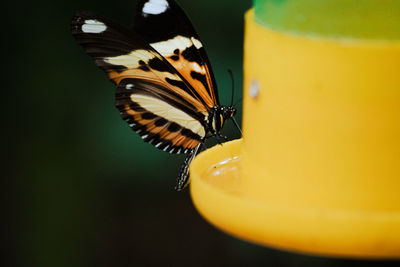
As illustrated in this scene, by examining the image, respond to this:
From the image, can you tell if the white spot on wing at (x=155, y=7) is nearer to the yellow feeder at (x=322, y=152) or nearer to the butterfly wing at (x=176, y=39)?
the butterfly wing at (x=176, y=39)

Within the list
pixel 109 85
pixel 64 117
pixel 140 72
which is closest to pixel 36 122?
pixel 64 117

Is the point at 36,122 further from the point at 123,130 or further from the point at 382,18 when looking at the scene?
the point at 382,18

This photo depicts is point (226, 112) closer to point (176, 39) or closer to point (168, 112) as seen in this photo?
point (168, 112)

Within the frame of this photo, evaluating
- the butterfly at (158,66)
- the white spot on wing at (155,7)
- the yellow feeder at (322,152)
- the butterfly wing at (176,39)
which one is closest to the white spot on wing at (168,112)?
the butterfly at (158,66)

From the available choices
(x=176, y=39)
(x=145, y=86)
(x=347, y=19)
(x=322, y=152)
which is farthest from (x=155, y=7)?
(x=322, y=152)


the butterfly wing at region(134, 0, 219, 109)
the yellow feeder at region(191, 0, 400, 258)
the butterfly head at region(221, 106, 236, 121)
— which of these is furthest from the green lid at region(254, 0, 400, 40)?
the butterfly head at region(221, 106, 236, 121)

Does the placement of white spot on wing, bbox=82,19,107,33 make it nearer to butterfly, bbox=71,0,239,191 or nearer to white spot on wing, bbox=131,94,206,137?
butterfly, bbox=71,0,239,191
